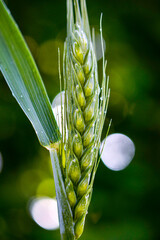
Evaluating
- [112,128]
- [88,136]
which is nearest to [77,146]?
[88,136]

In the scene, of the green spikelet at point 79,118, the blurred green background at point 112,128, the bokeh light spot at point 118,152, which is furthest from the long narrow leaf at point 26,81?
the bokeh light spot at point 118,152

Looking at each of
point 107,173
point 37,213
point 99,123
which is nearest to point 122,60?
point 107,173

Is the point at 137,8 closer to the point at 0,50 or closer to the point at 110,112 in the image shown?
the point at 110,112

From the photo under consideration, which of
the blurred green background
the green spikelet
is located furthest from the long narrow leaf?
the blurred green background

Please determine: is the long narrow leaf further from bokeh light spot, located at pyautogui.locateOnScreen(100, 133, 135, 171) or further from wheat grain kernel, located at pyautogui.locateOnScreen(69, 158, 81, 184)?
bokeh light spot, located at pyautogui.locateOnScreen(100, 133, 135, 171)

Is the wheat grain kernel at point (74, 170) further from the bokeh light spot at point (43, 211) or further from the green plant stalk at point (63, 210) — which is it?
the bokeh light spot at point (43, 211)

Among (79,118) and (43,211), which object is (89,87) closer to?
(79,118)
